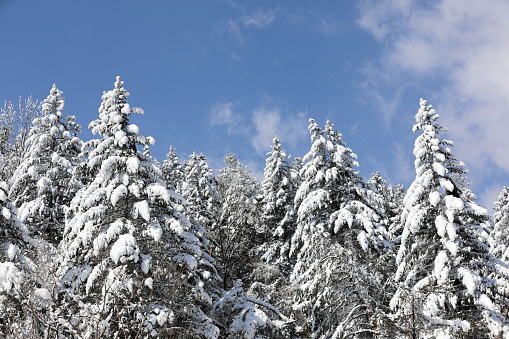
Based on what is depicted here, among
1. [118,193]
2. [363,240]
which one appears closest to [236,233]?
[363,240]

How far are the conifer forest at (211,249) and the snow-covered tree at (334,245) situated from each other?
6 centimetres

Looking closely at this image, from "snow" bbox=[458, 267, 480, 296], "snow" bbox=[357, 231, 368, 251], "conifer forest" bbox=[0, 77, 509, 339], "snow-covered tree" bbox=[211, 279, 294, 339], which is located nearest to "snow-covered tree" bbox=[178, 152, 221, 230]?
"conifer forest" bbox=[0, 77, 509, 339]

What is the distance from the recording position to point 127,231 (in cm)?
1302

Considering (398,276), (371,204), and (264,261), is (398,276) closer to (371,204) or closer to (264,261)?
(371,204)

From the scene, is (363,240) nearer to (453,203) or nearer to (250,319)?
(453,203)

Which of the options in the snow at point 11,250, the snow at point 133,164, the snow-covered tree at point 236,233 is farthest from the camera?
the snow-covered tree at point 236,233

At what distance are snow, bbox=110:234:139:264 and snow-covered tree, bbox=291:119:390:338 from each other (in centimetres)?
722

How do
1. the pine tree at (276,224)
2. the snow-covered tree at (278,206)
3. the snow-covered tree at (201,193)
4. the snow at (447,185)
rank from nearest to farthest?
the snow at (447,185)
the pine tree at (276,224)
the snow-covered tree at (278,206)
the snow-covered tree at (201,193)

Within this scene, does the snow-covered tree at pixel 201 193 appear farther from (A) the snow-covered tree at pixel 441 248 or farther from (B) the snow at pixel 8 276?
(B) the snow at pixel 8 276

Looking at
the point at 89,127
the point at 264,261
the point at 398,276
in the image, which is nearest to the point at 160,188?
the point at 89,127

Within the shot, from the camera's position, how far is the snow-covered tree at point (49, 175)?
18234 mm

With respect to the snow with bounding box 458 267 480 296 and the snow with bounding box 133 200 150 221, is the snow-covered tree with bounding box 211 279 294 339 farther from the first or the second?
the snow with bounding box 458 267 480 296

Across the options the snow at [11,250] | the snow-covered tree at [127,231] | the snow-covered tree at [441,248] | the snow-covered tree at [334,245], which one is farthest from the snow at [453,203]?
the snow at [11,250]

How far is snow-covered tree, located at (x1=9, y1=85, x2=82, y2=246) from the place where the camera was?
18.2 metres
